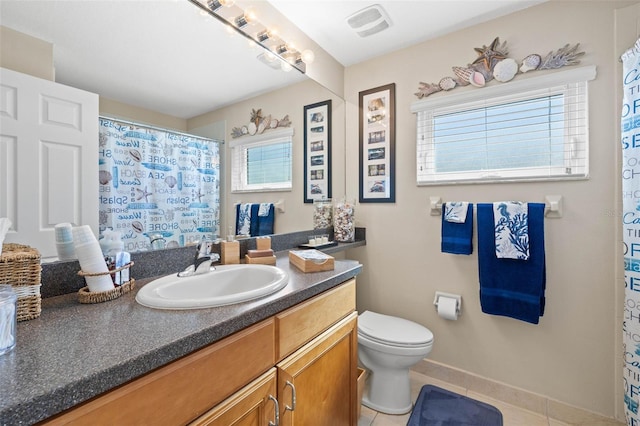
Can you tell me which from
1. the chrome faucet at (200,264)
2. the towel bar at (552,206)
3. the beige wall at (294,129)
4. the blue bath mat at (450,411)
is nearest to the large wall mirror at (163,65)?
the beige wall at (294,129)

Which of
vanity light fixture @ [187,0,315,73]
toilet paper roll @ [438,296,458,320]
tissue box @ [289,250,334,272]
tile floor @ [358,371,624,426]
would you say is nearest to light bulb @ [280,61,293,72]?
vanity light fixture @ [187,0,315,73]

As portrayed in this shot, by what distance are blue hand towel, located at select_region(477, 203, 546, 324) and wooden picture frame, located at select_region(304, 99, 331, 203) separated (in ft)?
3.51

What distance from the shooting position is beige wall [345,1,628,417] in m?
1.47

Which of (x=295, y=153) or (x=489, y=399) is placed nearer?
(x=489, y=399)

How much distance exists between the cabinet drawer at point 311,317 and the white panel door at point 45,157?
76cm

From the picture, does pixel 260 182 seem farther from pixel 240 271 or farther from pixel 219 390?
pixel 219 390

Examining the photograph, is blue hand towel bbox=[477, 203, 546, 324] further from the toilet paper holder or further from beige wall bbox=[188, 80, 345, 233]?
beige wall bbox=[188, 80, 345, 233]

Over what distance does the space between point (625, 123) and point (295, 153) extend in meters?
Answer: 1.73

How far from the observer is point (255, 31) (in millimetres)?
1574

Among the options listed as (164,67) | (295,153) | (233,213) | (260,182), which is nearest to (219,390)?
(233,213)

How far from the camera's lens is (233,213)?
4.87 ft

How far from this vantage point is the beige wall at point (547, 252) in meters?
1.47

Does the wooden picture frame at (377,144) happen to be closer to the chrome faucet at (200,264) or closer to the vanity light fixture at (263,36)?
the vanity light fixture at (263,36)

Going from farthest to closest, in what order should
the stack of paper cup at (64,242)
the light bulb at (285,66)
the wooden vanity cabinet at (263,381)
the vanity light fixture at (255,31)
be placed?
the light bulb at (285,66) → the vanity light fixture at (255,31) → the stack of paper cup at (64,242) → the wooden vanity cabinet at (263,381)
